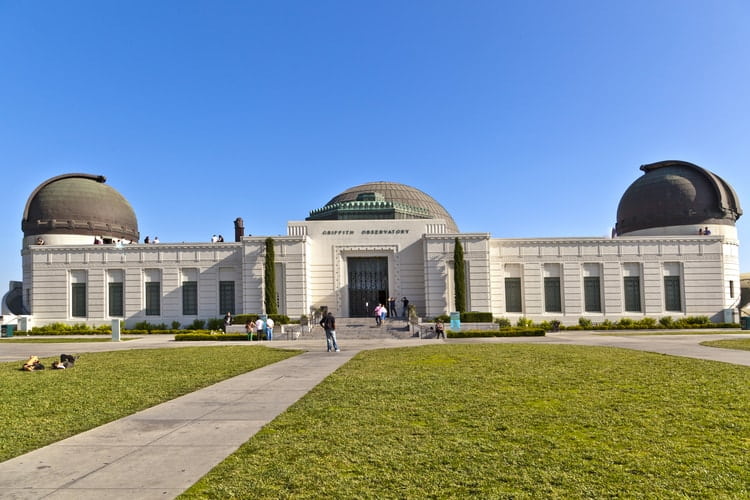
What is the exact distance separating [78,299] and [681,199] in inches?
1833

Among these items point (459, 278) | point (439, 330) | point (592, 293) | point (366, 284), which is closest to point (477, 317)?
point (459, 278)

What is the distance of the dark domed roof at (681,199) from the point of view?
42.5 m

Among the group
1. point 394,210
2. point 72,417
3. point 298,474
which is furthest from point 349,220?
point 298,474

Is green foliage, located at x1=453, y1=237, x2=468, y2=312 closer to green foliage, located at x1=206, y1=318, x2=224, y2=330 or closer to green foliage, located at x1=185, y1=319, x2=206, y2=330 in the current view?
green foliage, located at x1=206, y1=318, x2=224, y2=330

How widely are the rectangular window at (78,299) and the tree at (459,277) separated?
1070 inches

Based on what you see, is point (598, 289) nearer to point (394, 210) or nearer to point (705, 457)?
point (394, 210)

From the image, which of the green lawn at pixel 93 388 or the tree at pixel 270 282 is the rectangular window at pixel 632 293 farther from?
the green lawn at pixel 93 388

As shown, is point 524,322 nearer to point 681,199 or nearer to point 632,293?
point 632,293

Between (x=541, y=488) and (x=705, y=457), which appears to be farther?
(x=705, y=457)

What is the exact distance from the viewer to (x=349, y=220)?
1604 inches

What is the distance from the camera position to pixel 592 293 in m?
39.4

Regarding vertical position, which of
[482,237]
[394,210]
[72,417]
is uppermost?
[394,210]

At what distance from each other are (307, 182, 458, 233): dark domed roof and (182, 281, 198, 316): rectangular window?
1063cm

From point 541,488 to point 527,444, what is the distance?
1587 millimetres
